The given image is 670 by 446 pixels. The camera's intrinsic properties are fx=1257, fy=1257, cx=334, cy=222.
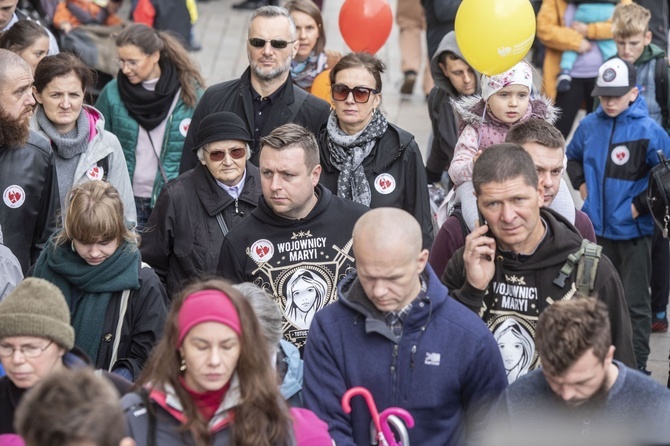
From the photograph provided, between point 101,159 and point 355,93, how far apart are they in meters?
1.60

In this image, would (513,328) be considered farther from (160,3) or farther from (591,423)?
(160,3)

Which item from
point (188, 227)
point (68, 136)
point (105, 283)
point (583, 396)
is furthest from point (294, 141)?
point (583, 396)

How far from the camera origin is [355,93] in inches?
287

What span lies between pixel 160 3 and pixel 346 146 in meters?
5.76

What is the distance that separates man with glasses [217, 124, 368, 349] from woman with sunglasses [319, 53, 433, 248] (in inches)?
38.8

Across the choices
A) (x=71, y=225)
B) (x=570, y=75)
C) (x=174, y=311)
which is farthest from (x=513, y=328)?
(x=570, y=75)

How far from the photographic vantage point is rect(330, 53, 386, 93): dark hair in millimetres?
7438

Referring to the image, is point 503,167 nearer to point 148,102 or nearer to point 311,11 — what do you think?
point 148,102

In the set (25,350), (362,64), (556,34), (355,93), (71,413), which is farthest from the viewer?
(556,34)

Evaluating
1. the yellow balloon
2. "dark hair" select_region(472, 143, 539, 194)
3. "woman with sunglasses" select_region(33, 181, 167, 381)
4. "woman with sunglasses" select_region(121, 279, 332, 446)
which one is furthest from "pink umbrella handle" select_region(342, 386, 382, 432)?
the yellow balloon

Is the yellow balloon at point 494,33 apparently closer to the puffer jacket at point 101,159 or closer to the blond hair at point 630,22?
the blond hair at point 630,22

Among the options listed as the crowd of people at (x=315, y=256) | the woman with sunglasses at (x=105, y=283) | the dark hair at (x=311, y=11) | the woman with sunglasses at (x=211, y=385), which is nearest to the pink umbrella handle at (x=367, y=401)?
the crowd of people at (x=315, y=256)

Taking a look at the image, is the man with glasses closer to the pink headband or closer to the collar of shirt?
the collar of shirt

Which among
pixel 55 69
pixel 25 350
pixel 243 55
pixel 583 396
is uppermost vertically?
pixel 243 55
